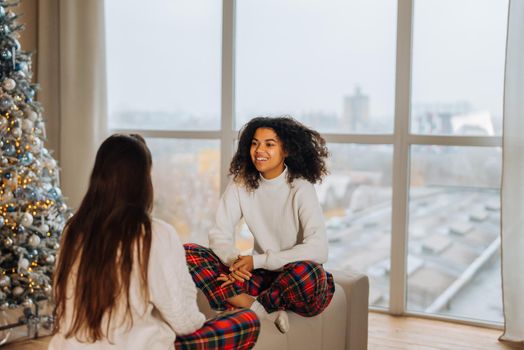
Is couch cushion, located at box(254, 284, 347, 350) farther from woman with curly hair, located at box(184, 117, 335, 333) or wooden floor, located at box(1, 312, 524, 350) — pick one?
wooden floor, located at box(1, 312, 524, 350)

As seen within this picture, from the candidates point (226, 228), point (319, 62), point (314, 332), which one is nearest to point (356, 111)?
point (319, 62)

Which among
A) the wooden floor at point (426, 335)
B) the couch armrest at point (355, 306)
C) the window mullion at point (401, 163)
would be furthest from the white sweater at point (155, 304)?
the window mullion at point (401, 163)

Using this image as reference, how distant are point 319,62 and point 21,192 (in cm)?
177

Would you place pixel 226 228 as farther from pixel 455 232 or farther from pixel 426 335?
pixel 455 232

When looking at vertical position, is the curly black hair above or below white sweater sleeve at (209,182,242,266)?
above

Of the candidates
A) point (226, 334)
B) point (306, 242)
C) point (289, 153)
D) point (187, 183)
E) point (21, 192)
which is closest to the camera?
point (226, 334)

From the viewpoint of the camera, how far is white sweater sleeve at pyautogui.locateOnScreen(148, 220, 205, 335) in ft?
6.09

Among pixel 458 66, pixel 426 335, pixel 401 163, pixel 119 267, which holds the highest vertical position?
pixel 458 66

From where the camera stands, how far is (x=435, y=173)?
375 centimetres

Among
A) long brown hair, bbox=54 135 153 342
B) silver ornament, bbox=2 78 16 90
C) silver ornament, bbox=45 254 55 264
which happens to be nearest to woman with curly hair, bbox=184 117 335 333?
long brown hair, bbox=54 135 153 342

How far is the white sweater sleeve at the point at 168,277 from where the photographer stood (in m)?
1.86

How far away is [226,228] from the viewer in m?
2.82

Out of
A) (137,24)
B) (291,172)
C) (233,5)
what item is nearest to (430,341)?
(291,172)

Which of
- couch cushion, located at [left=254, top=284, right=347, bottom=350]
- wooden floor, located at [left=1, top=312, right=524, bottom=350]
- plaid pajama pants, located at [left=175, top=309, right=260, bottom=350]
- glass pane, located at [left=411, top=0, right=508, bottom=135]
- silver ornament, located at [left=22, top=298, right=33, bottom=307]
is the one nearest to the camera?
plaid pajama pants, located at [left=175, top=309, right=260, bottom=350]
